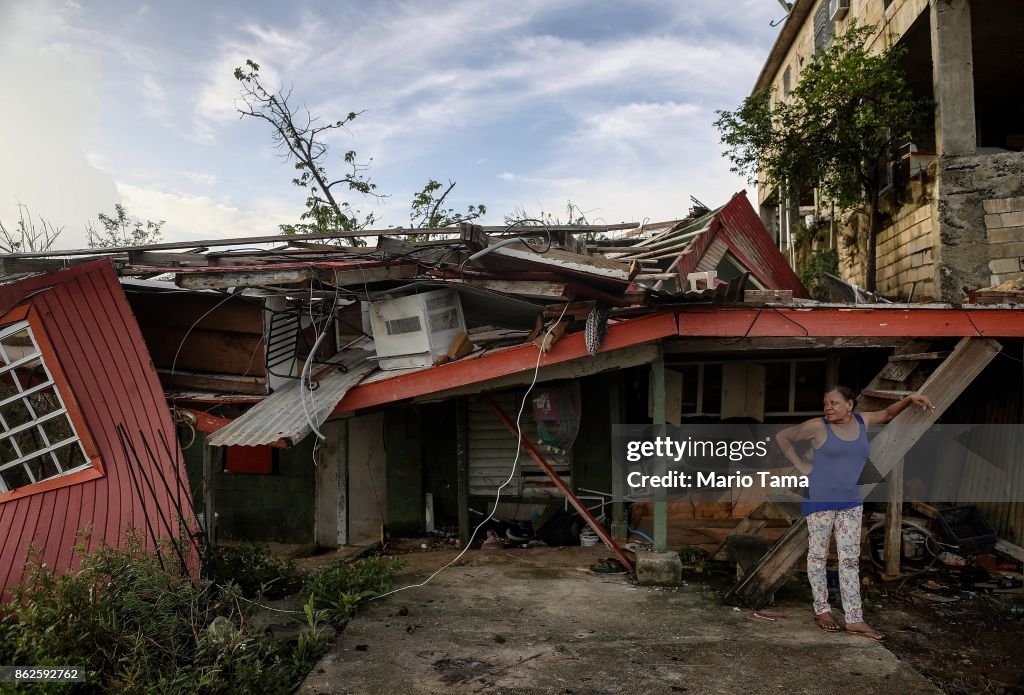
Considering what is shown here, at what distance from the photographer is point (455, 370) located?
298 inches

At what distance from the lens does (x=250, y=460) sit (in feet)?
35.3

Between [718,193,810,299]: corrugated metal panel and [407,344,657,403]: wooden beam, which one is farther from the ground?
[718,193,810,299]: corrugated metal panel

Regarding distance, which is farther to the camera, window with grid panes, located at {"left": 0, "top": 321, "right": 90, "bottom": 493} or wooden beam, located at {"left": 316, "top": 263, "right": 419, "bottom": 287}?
window with grid panes, located at {"left": 0, "top": 321, "right": 90, "bottom": 493}

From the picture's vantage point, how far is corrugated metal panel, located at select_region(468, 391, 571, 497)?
10.3 meters

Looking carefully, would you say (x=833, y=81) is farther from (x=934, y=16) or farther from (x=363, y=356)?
(x=363, y=356)

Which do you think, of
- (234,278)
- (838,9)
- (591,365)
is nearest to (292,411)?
(234,278)

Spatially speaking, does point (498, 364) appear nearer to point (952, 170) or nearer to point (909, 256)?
point (952, 170)

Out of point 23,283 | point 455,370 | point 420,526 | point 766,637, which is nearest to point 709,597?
point 766,637

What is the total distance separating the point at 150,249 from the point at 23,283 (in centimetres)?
143

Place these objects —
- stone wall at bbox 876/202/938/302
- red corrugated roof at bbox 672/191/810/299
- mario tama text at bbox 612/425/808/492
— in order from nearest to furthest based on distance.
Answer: mario tama text at bbox 612/425/808/492 < red corrugated roof at bbox 672/191/810/299 < stone wall at bbox 876/202/938/302

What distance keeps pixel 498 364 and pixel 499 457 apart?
3.16 m

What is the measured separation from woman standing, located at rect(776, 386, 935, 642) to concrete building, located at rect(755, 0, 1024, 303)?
6.12 metres

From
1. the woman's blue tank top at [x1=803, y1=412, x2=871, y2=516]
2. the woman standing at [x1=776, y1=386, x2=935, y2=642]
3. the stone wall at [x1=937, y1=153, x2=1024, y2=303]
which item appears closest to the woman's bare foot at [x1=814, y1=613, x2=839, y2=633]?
the woman standing at [x1=776, y1=386, x2=935, y2=642]

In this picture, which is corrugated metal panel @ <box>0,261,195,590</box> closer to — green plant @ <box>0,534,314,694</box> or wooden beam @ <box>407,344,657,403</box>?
green plant @ <box>0,534,314,694</box>
